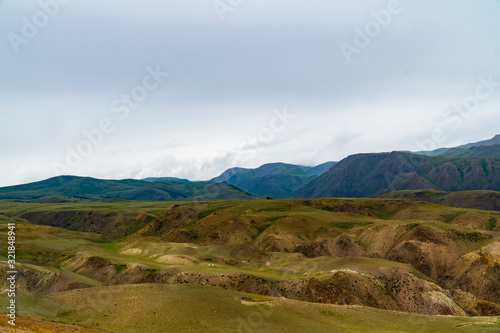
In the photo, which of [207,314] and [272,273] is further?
[272,273]

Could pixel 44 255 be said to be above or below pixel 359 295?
above

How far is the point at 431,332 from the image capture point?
Answer: 41.9 metres

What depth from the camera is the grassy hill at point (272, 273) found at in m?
44.4

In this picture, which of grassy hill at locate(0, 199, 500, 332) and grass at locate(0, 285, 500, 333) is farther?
grassy hill at locate(0, 199, 500, 332)

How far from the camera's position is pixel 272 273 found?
8131cm

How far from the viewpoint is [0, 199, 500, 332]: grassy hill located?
44375 mm

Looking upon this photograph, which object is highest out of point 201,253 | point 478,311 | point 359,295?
point 201,253

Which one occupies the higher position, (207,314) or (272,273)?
(207,314)

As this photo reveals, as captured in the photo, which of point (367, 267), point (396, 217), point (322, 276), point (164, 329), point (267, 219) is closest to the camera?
point (164, 329)

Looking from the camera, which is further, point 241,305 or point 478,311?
point 478,311

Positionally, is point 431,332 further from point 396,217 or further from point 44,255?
point 396,217

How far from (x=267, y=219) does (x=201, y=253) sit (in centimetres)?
4948

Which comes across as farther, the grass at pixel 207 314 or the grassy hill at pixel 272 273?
the grassy hill at pixel 272 273

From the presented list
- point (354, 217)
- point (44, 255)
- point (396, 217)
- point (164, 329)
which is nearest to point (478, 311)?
point (164, 329)
